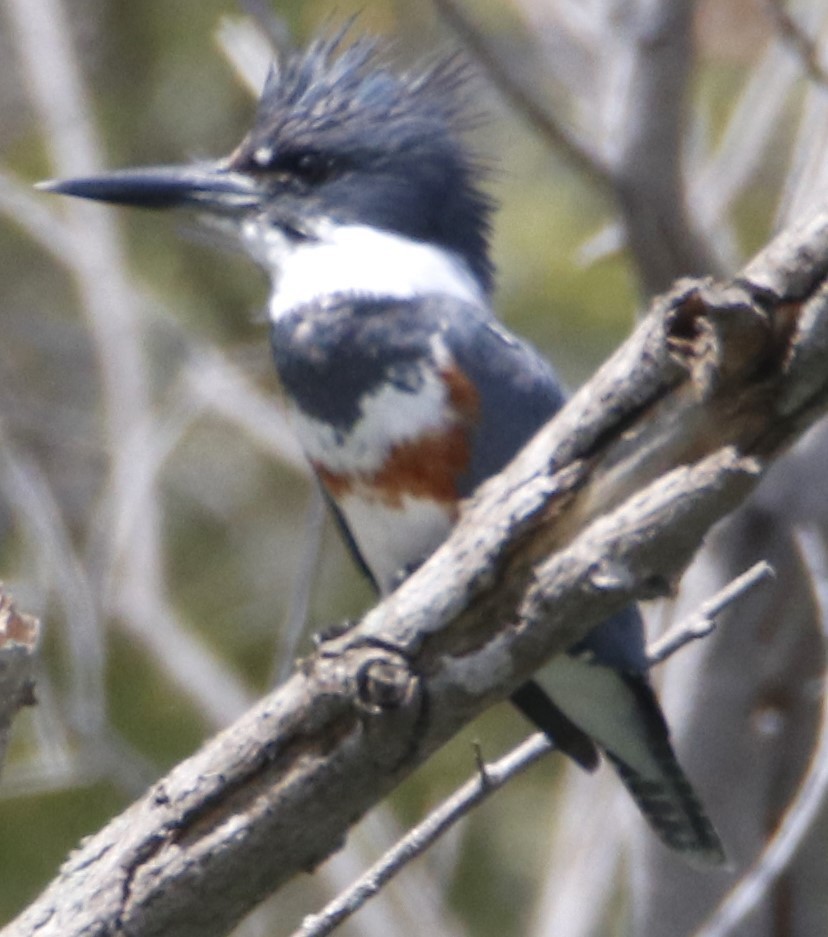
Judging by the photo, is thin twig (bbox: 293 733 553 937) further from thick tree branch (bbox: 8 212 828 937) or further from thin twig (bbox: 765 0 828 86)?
thin twig (bbox: 765 0 828 86)

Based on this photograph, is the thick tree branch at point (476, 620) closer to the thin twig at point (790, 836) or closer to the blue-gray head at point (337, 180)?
the thin twig at point (790, 836)

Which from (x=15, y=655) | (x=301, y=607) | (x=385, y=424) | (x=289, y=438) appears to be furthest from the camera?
(x=289, y=438)

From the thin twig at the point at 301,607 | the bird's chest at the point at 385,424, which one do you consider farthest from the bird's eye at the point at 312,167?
the thin twig at the point at 301,607


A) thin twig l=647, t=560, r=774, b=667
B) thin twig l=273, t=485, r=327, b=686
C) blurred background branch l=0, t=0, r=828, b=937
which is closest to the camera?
thin twig l=647, t=560, r=774, b=667

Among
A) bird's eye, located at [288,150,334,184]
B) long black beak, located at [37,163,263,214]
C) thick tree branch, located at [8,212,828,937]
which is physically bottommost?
thick tree branch, located at [8,212,828,937]

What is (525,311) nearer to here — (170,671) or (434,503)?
(170,671)

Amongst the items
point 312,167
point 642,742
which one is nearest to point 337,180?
point 312,167

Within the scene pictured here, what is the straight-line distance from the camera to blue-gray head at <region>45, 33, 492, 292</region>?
247 centimetres

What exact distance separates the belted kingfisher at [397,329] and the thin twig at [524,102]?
0.15 m

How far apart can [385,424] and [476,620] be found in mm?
584

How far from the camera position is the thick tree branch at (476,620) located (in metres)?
1.50

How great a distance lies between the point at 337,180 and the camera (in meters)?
2.50

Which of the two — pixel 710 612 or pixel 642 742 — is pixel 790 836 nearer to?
pixel 642 742

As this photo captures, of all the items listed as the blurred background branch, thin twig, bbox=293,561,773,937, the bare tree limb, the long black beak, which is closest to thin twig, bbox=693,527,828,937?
the blurred background branch
